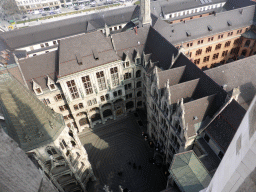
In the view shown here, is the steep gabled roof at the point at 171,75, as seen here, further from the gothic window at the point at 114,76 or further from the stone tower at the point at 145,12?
the stone tower at the point at 145,12

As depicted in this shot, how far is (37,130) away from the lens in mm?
24125

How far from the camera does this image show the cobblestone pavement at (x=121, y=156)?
4106 cm

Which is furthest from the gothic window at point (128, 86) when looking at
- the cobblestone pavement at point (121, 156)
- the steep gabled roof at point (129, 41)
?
the cobblestone pavement at point (121, 156)

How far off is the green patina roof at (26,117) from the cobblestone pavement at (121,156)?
21601 mm

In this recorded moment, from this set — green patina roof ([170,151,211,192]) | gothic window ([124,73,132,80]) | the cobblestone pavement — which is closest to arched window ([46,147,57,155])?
green patina roof ([170,151,211,192])

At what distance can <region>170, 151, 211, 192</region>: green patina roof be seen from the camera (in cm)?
2473

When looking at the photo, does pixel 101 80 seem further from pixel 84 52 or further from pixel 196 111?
pixel 196 111

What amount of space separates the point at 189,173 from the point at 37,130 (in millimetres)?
21254

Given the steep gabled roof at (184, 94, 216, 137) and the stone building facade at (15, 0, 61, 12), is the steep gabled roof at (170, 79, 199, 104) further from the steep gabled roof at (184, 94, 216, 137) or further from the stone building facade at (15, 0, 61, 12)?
the stone building facade at (15, 0, 61, 12)

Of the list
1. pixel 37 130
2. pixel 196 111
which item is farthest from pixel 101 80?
pixel 37 130

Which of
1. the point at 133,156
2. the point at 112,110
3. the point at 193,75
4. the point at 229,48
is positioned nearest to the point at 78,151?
the point at 133,156

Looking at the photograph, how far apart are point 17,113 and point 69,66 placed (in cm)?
2273

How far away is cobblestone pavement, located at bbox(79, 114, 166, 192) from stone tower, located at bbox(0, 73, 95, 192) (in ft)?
35.0

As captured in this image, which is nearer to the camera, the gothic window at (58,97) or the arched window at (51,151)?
the arched window at (51,151)
